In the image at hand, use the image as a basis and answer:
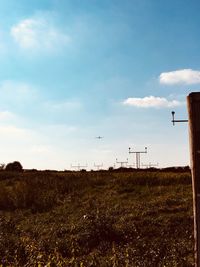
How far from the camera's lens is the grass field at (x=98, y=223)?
26.6 ft

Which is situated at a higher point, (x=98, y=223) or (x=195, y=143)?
(x=195, y=143)

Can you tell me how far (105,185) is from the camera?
19.9 metres

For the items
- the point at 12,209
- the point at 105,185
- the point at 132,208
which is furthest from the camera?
the point at 105,185

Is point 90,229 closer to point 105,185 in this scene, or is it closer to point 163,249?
point 163,249

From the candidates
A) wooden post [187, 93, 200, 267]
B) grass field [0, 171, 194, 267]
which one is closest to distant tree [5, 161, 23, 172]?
grass field [0, 171, 194, 267]

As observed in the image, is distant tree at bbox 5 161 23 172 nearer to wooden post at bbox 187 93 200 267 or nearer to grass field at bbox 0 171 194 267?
grass field at bbox 0 171 194 267

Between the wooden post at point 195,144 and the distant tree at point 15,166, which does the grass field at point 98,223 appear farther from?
the distant tree at point 15,166

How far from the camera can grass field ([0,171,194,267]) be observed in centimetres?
811

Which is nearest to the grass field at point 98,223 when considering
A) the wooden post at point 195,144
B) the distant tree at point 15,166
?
the wooden post at point 195,144

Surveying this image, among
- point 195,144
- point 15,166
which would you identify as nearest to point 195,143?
point 195,144

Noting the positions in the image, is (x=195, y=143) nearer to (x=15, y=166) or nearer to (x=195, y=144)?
(x=195, y=144)

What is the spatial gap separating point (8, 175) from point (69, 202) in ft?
39.4

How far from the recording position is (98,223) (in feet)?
35.8

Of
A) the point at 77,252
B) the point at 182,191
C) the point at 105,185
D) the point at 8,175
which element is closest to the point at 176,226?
the point at 77,252
